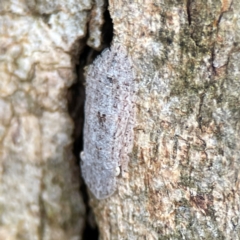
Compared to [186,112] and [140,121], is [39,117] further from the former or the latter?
[186,112]

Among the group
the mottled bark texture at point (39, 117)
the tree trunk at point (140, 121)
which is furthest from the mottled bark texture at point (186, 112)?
the mottled bark texture at point (39, 117)

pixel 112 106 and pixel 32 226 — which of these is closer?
pixel 112 106

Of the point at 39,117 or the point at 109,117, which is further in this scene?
the point at 39,117

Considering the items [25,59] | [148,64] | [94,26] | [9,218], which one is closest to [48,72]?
[25,59]

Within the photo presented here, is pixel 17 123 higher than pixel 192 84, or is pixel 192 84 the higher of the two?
pixel 192 84

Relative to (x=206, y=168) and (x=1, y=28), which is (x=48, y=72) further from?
(x=206, y=168)

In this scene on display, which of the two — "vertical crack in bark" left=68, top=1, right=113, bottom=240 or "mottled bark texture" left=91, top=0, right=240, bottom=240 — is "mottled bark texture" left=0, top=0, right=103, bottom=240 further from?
"mottled bark texture" left=91, top=0, right=240, bottom=240

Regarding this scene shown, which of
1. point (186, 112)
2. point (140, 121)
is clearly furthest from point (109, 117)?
point (186, 112)
